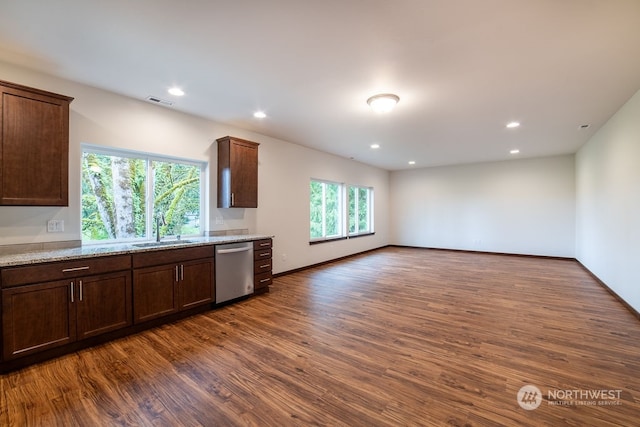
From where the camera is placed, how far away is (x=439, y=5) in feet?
6.14

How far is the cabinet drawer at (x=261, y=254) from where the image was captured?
13.9 feet

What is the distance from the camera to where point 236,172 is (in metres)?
4.29

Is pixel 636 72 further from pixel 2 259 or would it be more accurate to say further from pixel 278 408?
pixel 2 259

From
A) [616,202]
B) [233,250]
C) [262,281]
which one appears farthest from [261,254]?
[616,202]

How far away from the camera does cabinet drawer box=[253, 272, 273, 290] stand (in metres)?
4.21

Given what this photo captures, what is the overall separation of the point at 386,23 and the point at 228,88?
6.28 feet

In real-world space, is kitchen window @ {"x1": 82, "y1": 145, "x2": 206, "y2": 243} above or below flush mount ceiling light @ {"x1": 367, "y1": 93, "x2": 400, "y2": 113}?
below

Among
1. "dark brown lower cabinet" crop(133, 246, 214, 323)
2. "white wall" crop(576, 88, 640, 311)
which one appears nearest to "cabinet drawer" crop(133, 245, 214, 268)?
"dark brown lower cabinet" crop(133, 246, 214, 323)

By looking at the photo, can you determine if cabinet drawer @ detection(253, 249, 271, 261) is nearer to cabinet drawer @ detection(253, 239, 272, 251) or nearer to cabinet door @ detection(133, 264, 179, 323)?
cabinet drawer @ detection(253, 239, 272, 251)

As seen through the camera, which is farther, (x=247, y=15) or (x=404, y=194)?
(x=404, y=194)

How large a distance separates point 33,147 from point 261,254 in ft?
9.14

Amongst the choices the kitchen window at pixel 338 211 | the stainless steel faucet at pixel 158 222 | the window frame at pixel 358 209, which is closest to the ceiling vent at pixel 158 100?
the stainless steel faucet at pixel 158 222

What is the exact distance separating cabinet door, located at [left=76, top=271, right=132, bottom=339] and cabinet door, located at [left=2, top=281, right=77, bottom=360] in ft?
0.22

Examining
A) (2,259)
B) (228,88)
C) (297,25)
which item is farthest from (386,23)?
(2,259)
